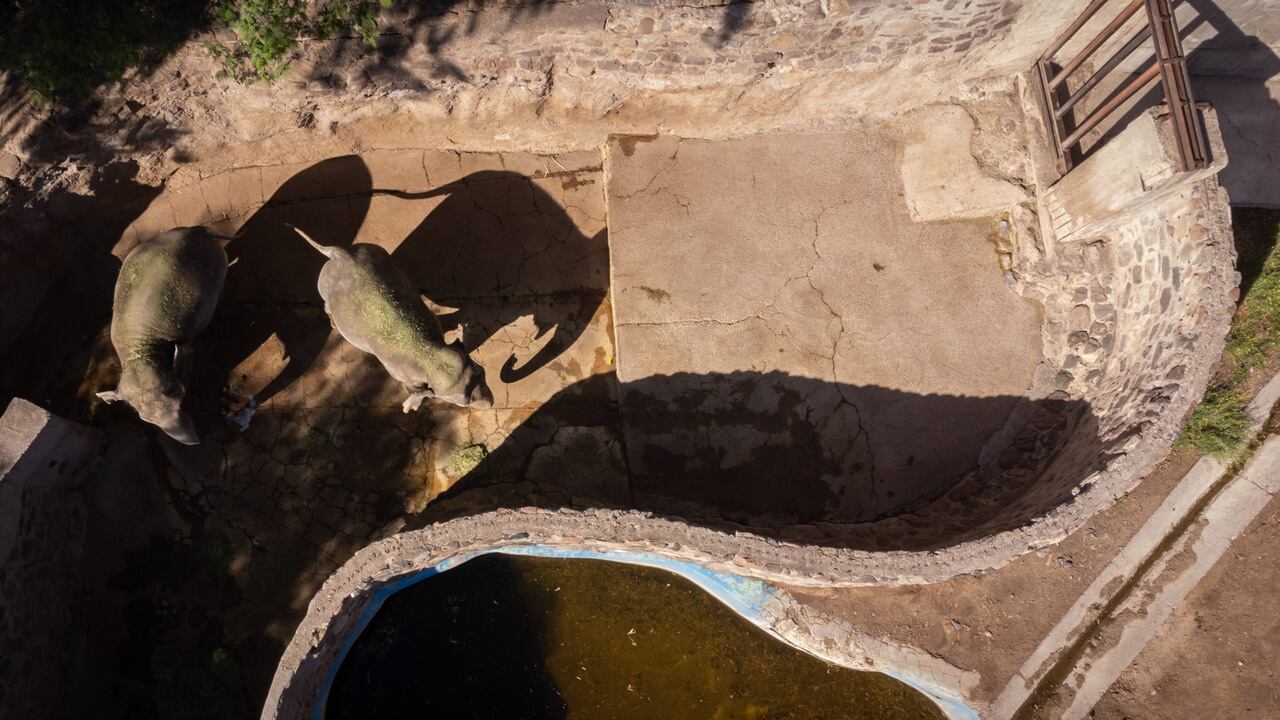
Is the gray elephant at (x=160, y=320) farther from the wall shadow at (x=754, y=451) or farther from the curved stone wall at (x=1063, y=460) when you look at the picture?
the wall shadow at (x=754, y=451)

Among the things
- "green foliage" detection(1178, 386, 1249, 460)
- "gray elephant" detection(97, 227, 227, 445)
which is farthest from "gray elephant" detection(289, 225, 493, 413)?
"green foliage" detection(1178, 386, 1249, 460)

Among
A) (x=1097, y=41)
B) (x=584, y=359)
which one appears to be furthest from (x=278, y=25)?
(x=1097, y=41)

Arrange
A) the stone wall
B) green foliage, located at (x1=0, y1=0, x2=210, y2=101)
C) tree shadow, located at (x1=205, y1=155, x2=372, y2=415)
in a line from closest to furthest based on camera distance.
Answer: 1. green foliage, located at (x1=0, y1=0, x2=210, y2=101)
2. the stone wall
3. tree shadow, located at (x1=205, y1=155, x2=372, y2=415)

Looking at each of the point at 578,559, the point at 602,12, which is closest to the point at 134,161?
the point at 602,12

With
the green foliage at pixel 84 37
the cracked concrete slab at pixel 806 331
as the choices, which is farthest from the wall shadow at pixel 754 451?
the green foliage at pixel 84 37

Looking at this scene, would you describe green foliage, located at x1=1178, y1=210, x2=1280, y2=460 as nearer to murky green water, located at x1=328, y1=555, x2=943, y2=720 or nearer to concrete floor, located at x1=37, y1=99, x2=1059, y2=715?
concrete floor, located at x1=37, y1=99, x2=1059, y2=715

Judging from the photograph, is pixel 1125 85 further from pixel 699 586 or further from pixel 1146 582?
pixel 699 586
